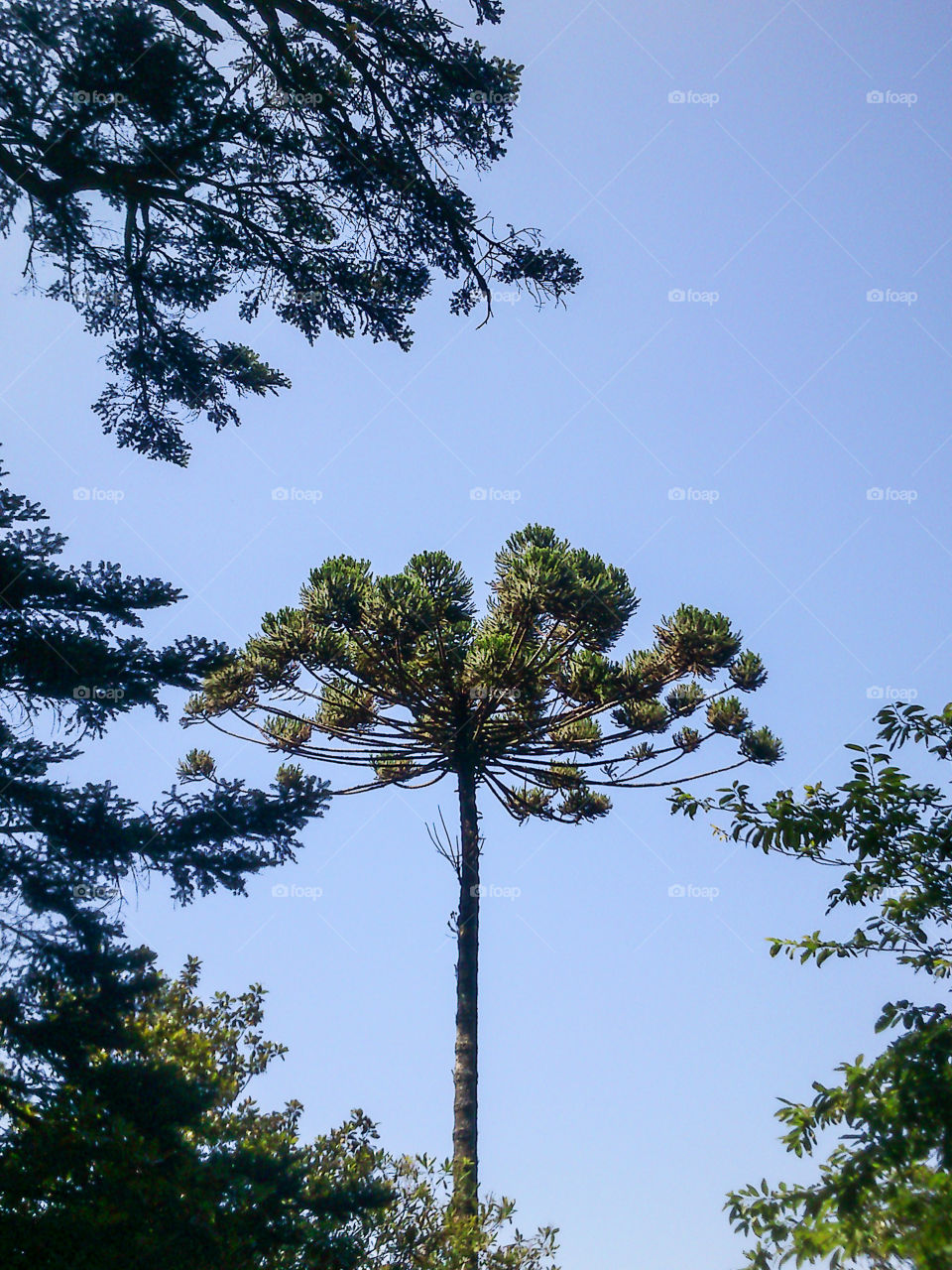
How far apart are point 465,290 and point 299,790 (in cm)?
484

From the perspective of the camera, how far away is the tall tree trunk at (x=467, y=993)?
1347 centimetres

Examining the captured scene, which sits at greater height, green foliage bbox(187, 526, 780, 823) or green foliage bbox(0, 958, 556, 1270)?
green foliage bbox(187, 526, 780, 823)

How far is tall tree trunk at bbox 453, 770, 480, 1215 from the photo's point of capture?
13469mm

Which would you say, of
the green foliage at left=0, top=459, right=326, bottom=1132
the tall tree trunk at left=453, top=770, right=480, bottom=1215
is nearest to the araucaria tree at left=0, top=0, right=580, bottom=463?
the green foliage at left=0, top=459, right=326, bottom=1132

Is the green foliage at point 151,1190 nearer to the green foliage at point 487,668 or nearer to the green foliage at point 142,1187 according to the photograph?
the green foliage at point 142,1187

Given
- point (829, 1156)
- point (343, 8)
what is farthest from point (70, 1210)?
point (343, 8)

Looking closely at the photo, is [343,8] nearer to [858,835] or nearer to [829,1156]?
[858,835]

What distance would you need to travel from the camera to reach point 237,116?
9070mm

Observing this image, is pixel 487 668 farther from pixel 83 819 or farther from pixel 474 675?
pixel 83 819

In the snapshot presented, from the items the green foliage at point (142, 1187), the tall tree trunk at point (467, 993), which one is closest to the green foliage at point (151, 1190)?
the green foliage at point (142, 1187)

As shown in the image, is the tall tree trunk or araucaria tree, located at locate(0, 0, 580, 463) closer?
araucaria tree, located at locate(0, 0, 580, 463)

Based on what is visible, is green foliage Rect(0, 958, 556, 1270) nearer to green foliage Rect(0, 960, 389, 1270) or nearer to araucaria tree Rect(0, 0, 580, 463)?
green foliage Rect(0, 960, 389, 1270)

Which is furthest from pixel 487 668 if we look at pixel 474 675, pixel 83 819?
pixel 83 819

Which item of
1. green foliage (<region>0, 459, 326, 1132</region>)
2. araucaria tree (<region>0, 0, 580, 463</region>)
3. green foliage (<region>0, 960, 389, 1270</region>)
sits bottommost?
green foliage (<region>0, 960, 389, 1270</region>)
